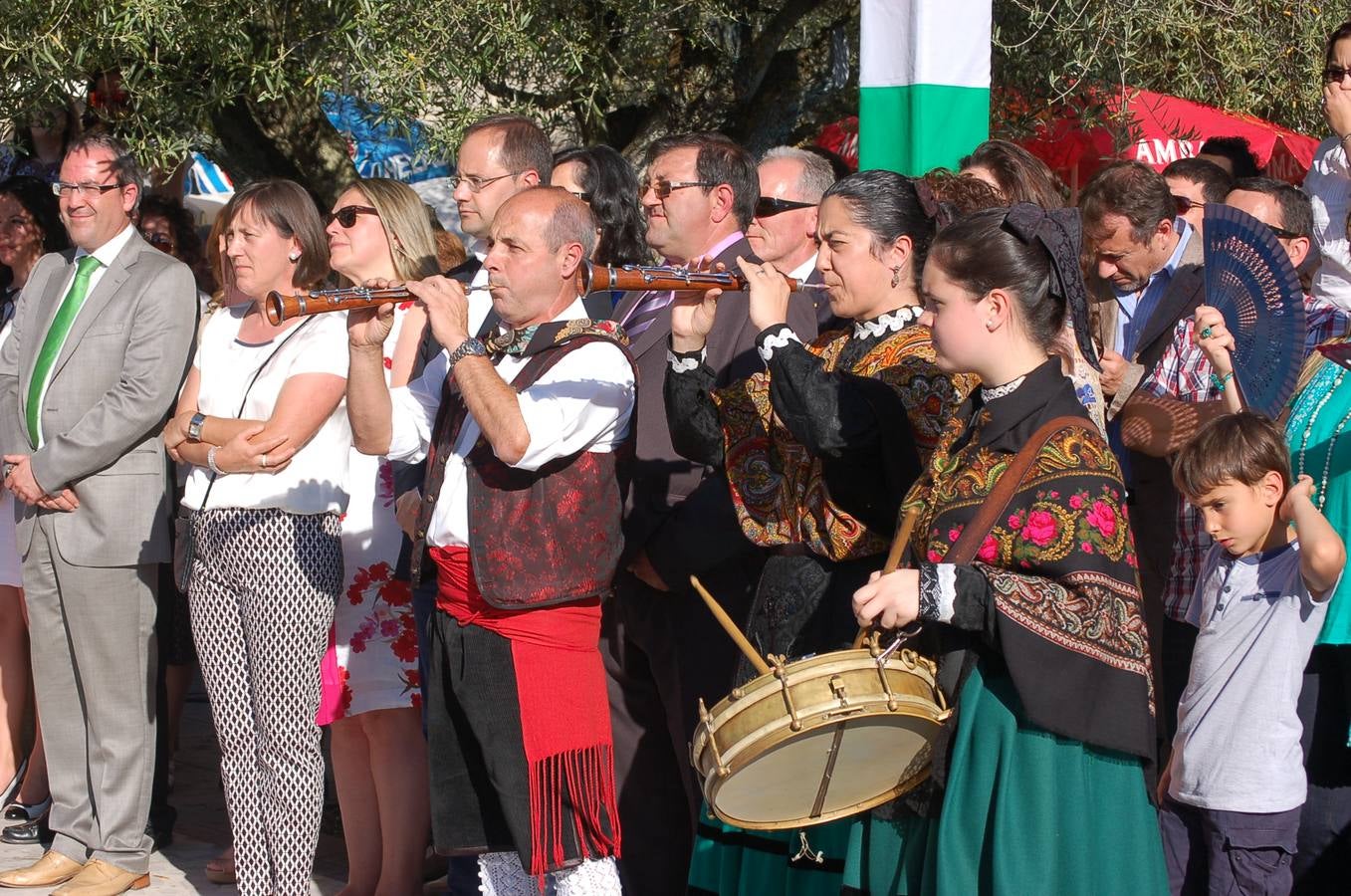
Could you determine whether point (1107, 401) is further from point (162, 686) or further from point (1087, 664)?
point (162, 686)

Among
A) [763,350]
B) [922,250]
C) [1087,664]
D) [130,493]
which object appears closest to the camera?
[1087,664]

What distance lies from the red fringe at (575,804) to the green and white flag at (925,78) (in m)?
→ 1.99

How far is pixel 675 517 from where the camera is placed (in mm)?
4180

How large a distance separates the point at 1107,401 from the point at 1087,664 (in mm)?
1887

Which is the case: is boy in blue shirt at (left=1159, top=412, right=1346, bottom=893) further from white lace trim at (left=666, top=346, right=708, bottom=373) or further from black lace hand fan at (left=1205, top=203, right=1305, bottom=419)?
white lace trim at (left=666, top=346, right=708, bottom=373)

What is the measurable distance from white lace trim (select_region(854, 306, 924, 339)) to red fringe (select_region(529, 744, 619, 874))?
46.6 inches

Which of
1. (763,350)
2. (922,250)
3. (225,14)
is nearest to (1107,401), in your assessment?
(922,250)

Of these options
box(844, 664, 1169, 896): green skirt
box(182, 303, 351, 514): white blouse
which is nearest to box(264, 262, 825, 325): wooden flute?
box(182, 303, 351, 514): white blouse

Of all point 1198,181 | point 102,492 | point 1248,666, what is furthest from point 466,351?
point 1198,181

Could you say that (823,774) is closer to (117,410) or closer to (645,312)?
(645,312)

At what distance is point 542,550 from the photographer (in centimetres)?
378

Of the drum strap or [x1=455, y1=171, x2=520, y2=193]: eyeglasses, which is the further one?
[x1=455, y1=171, x2=520, y2=193]: eyeglasses

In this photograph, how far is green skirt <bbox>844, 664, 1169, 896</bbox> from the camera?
299 cm

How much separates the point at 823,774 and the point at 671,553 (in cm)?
120
